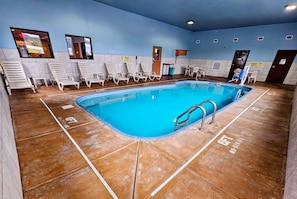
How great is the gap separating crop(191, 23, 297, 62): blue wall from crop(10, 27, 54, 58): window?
9872 mm

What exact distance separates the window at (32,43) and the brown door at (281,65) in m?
11.5

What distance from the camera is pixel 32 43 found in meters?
4.54

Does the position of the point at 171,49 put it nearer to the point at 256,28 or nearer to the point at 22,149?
the point at 256,28

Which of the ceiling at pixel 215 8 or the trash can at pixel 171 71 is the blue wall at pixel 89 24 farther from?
the trash can at pixel 171 71

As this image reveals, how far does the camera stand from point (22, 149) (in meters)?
1.77

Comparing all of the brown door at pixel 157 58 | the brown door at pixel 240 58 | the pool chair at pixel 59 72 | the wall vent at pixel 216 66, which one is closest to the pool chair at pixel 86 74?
the pool chair at pixel 59 72

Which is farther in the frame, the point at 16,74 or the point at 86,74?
A: the point at 86,74

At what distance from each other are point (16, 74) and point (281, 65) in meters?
12.5

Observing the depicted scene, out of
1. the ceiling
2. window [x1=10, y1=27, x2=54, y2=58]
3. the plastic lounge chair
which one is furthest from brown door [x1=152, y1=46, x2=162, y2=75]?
the plastic lounge chair

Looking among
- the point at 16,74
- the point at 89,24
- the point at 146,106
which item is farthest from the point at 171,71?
the point at 16,74

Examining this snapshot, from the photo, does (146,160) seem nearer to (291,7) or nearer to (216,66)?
(291,7)

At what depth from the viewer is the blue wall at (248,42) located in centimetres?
728

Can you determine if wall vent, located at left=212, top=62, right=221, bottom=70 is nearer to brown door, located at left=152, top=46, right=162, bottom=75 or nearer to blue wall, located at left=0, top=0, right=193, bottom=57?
blue wall, located at left=0, top=0, right=193, bottom=57

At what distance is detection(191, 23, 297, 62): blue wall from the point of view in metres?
7.28
